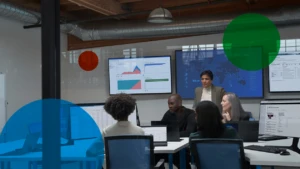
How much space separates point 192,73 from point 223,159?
3.67 metres

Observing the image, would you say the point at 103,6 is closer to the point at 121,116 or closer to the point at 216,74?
the point at 216,74

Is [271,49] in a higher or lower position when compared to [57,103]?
higher

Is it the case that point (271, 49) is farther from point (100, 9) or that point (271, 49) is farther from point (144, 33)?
point (100, 9)

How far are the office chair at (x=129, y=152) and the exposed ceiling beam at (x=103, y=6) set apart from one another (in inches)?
107

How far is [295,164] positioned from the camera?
2568 millimetres

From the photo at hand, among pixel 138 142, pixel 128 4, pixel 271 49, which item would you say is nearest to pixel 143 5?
pixel 128 4

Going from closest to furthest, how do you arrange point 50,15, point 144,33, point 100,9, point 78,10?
1. point 50,15
2. point 100,9
3. point 144,33
4. point 78,10

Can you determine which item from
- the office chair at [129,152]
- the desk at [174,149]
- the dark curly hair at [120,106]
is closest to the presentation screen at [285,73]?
the desk at [174,149]

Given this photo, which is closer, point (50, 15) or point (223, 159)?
point (50, 15)

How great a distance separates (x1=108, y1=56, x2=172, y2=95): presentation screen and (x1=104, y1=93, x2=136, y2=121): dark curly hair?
330cm

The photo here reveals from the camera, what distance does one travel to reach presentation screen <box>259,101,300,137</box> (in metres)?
2.92

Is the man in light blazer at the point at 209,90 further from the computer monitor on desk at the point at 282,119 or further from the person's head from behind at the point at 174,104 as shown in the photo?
the computer monitor on desk at the point at 282,119

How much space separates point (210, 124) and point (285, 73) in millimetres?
3279

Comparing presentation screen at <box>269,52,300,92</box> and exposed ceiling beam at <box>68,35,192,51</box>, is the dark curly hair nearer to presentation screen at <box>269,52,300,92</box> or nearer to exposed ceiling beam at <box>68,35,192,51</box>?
presentation screen at <box>269,52,300,92</box>
